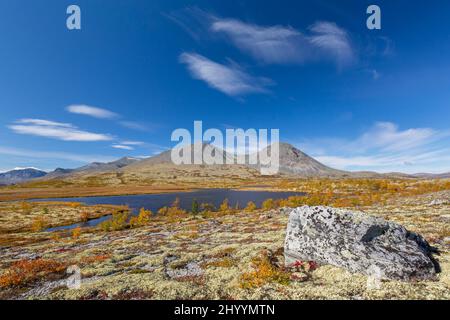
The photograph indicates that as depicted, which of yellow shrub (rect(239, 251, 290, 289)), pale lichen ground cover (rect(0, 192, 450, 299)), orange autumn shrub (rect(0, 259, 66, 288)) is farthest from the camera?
orange autumn shrub (rect(0, 259, 66, 288))

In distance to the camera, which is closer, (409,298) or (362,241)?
(409,298)

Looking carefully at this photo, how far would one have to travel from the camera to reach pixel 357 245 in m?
14.1

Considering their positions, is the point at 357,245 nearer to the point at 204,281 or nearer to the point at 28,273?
the point at 204,281

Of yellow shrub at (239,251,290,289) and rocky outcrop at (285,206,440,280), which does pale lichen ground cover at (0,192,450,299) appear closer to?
yellow shrub at (239,251,290,289)

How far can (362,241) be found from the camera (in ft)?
46.9

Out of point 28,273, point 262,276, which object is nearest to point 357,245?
point 262,276

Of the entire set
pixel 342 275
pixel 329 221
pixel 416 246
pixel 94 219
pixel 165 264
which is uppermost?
pixel 329 221

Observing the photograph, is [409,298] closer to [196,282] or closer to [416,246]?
[416,246]

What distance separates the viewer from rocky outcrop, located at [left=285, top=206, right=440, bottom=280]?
42.0 feet

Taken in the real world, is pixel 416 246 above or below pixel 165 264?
above

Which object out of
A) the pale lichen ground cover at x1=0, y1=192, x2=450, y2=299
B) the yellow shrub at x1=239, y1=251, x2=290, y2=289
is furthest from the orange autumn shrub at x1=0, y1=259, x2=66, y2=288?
the yellow shrub at x1=239, y1=251, x2=290, y2=289
